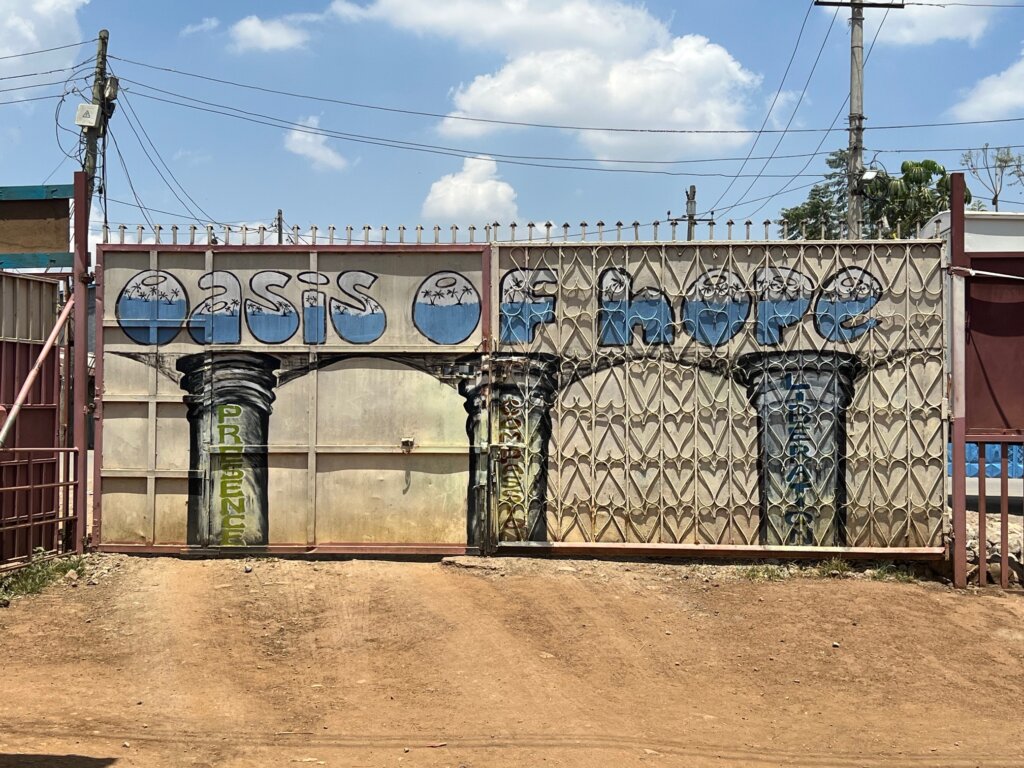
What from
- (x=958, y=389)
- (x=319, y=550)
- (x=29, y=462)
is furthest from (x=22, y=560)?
(x=958, y=389)

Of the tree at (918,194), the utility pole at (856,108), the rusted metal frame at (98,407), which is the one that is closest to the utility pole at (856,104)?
the utility pole at (856,108)

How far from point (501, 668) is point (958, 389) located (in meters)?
5.29

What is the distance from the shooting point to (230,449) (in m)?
8.46

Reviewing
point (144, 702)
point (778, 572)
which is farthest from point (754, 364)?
point (144, 702)

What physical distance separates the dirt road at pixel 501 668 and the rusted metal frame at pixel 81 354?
0.69 metres

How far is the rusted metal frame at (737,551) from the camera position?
27.2 feet

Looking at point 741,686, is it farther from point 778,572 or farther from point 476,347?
point 476,347

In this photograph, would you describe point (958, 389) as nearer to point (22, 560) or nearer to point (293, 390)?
point (293, 390)

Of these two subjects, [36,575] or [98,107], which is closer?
[36,575]

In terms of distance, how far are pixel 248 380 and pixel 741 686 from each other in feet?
17.7

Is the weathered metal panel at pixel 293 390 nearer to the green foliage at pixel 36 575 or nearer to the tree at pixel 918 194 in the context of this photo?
the green foliage at pixel 36 575

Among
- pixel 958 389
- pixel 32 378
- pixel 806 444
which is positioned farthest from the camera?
pixel 806 444

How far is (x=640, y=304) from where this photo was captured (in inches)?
332

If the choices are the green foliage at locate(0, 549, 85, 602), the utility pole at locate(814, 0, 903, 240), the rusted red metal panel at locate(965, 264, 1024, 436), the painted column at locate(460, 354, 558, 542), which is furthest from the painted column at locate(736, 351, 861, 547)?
the utility pole at locate(814, 0, 903, 240)
